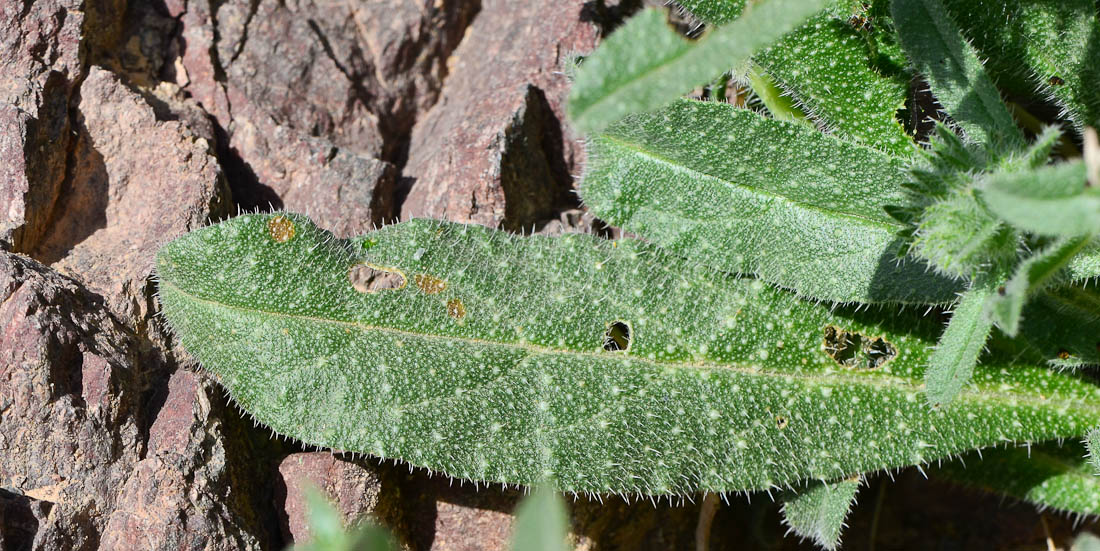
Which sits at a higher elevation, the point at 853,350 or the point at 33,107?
the point at 33,107

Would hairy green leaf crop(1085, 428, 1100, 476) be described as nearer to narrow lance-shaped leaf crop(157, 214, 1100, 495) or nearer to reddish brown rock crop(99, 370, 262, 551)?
narrow lance-shaped leaf crop(157, 214, 1100, 495)

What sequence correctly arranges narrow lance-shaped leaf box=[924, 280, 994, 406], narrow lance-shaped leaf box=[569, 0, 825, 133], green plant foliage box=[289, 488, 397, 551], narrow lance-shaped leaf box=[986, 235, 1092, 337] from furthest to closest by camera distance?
1. narrow lance-shaped leaf box=[924, 280, 994, 406]
2. narrow lance-shaped leaf box=[986, 235, 1092, 337]
3. narrow lance-shaped leaf box=[569, 0, 825, 133]
4. green plant foliage box=[289, 488, 397, 551]

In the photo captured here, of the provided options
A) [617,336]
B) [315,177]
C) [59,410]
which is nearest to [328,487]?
[59,410]

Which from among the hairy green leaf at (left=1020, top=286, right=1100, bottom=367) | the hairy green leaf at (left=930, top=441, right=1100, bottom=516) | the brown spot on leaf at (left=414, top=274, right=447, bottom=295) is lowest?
the hairy green leaf at (left=930, top=441, right=1100, bottom=516)

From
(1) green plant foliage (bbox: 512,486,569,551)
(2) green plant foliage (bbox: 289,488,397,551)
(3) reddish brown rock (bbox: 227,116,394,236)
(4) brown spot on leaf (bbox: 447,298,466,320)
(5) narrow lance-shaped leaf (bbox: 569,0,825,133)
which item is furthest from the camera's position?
(3) reddish brown rock (bbox: 227,116,394,236)

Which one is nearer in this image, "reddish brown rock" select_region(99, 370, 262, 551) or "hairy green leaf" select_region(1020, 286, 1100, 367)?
"reddish brown rock" select_region(99, 370, 262, 551)

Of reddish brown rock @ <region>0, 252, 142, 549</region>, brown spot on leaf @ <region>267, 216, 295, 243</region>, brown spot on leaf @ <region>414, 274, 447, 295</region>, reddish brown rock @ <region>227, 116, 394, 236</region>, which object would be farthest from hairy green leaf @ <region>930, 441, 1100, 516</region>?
reddish brown rock @ <region>0, 252, 142, 549</region>

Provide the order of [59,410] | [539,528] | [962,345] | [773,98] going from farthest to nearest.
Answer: [773,98] < [59,410] < [962,345] < [539,528]

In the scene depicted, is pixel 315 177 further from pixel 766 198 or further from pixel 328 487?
pixel 766 198

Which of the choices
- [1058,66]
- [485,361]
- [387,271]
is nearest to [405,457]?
[485,361]
